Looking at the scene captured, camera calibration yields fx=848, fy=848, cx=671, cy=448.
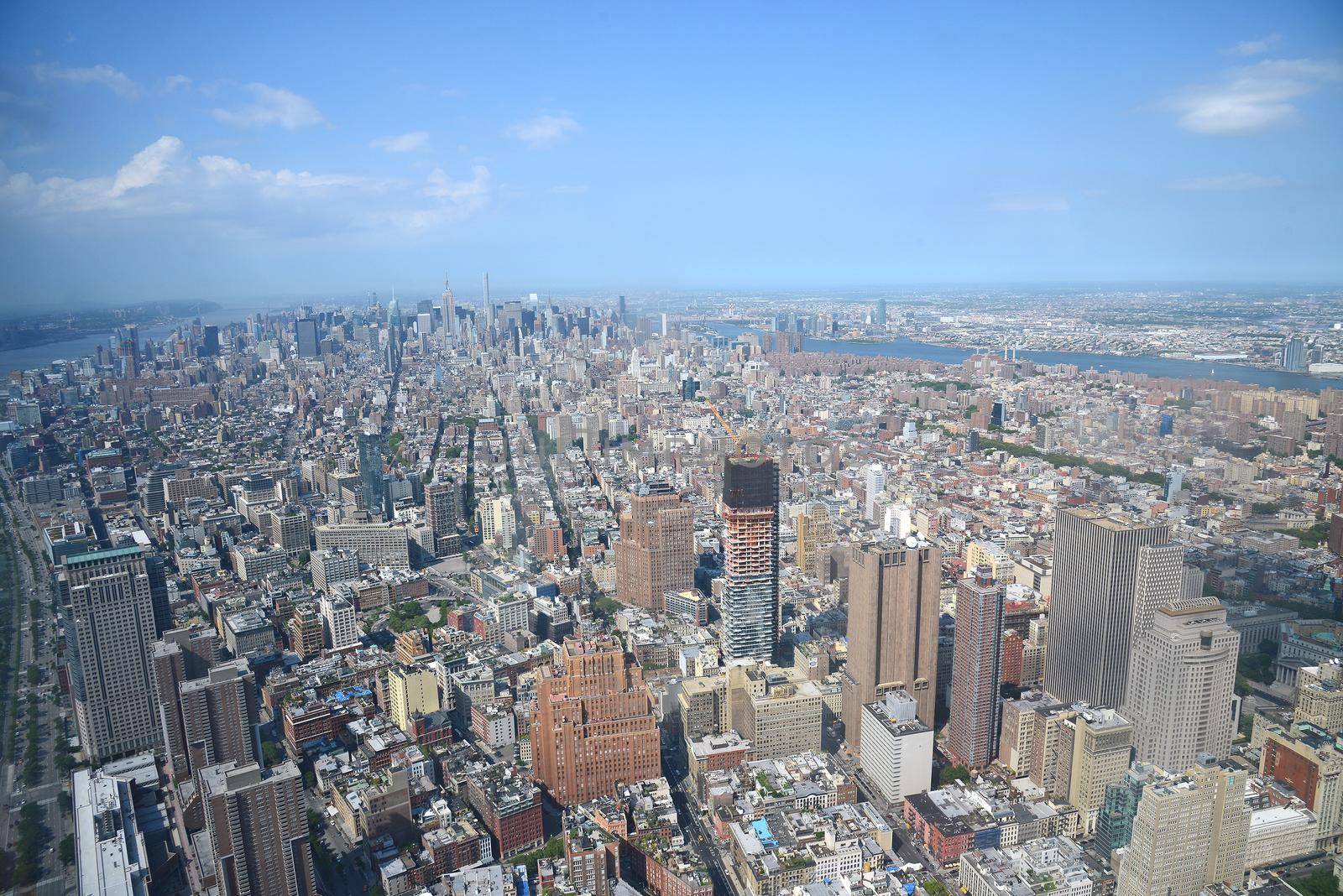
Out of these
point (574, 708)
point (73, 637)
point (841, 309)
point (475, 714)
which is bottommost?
point (475, 714)

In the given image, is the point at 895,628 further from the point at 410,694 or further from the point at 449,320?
the point at 449,320

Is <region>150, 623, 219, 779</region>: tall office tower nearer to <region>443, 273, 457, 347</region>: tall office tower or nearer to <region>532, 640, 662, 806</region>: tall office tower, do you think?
<region>532, 640, 662, 806</region>: tall office tower

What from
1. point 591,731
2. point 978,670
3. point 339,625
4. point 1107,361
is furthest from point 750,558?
point 1107,361

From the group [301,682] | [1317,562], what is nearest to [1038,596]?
[1317,562]

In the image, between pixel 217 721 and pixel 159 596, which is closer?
pixel 217 721

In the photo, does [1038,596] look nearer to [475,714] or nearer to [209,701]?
[475,714]

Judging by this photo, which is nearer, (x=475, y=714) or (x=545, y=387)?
(x=475, y=714)

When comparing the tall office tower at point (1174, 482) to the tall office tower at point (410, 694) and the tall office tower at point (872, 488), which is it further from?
the tall office tower at point (410, 694)
